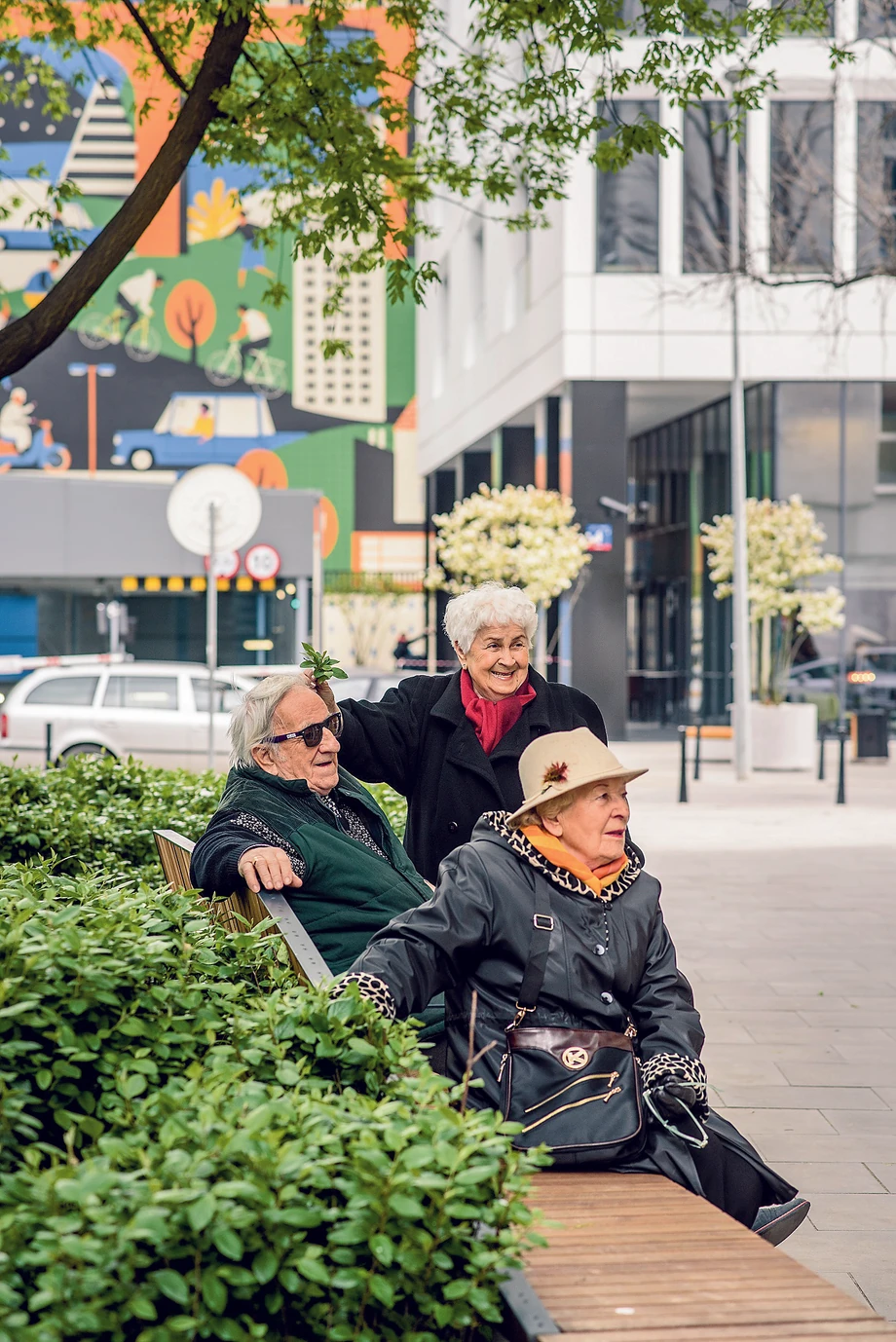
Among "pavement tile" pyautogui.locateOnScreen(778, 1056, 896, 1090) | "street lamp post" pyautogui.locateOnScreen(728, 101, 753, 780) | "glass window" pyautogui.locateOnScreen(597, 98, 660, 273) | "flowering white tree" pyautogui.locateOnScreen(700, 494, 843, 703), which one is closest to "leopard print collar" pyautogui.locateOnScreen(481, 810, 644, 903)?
"pavement tile" pyautogui.locateOnScreen(778, 1056, 896, 1090)

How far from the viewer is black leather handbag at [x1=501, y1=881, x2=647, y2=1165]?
328cm

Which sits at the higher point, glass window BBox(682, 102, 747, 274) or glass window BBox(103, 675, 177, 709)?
glass window BBox(682, 102, 747, 274)

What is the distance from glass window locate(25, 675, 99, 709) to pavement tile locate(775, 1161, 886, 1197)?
1544cm

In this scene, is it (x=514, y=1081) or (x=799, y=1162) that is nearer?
(x=514, y=1081)

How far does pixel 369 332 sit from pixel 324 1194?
5333 centimetres

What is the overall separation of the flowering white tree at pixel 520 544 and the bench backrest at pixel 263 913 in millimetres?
20925

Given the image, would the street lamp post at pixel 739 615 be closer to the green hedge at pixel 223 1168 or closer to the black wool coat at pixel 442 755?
the black wool coat at pixel 442 755

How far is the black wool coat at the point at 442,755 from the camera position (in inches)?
197

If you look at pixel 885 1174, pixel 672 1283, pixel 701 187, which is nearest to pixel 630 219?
pixel 701 187

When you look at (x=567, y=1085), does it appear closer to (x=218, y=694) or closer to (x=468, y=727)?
(x=468, y=727)

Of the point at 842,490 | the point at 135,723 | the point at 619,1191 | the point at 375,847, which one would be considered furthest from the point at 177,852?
the point at 842,490

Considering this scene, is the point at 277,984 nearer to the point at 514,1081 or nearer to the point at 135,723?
the point at 514,1081

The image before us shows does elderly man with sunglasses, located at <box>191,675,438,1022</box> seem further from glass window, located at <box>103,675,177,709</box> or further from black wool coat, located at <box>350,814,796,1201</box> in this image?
glass window, located at <box>103,675,177,709</box>

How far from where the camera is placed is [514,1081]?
3.32 meters
